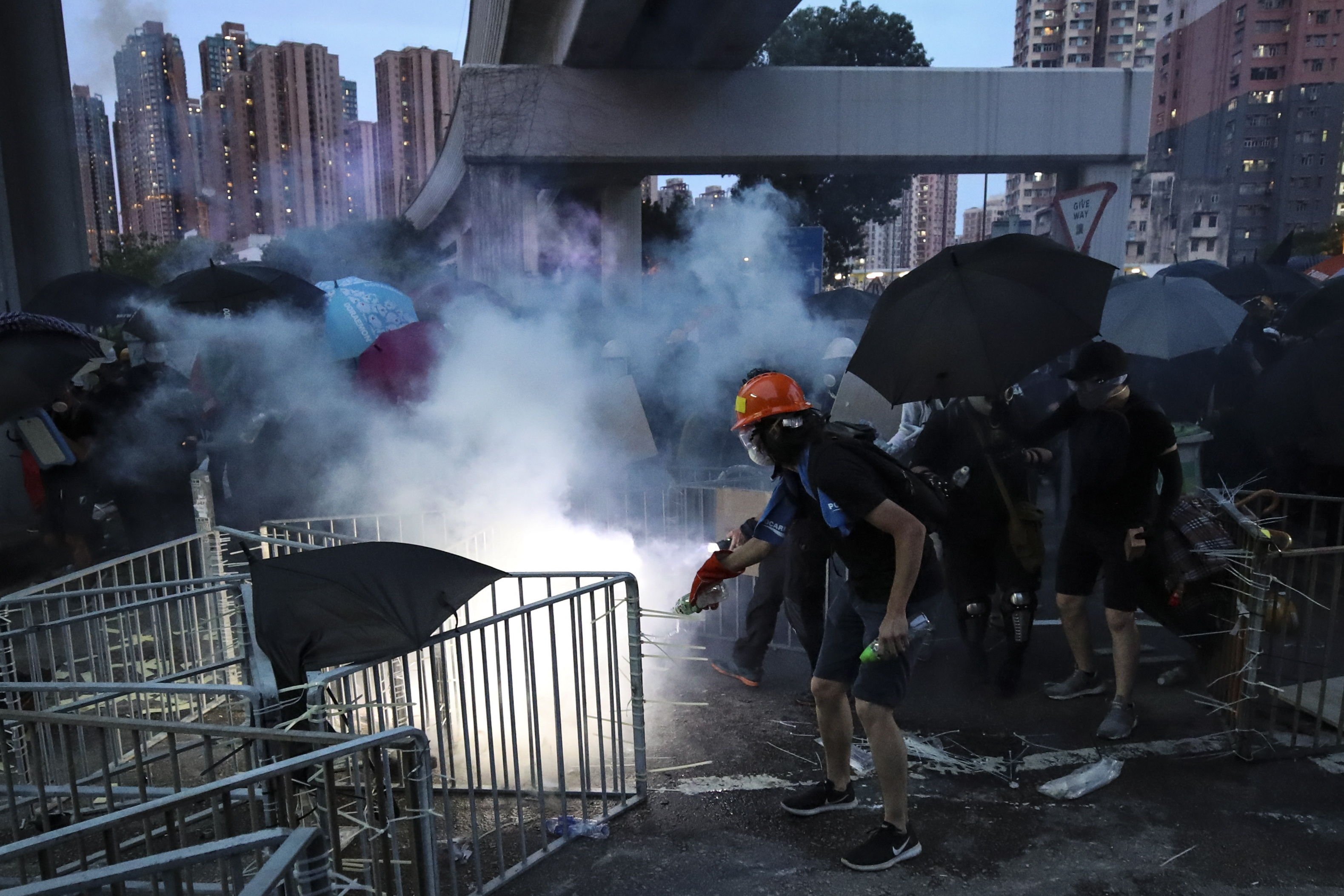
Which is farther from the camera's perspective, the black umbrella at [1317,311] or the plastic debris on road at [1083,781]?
the black umbrella at [1317,311]

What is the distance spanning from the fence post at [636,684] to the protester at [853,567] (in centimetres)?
26

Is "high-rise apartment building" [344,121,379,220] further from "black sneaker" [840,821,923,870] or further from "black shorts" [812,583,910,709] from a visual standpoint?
"black sneaker" [840,821,923,870]

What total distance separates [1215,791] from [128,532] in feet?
25.0

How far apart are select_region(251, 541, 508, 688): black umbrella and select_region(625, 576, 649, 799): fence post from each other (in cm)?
99

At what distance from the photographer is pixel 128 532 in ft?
24.8

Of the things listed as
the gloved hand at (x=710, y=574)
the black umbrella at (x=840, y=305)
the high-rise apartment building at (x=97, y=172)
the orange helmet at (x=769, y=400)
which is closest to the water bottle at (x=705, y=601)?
the gloved hand at (x=710, y=574)

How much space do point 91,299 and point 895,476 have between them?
10.6 m

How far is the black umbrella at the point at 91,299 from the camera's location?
10641mm

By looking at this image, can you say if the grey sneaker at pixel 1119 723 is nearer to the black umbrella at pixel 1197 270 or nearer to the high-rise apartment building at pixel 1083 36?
the black umbrella at pixel 1197 270

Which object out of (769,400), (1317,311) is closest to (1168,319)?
(1317,311)

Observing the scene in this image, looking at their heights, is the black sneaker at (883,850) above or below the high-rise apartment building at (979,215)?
below

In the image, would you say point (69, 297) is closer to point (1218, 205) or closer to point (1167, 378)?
point (1167, 378)

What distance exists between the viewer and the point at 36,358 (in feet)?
20.7

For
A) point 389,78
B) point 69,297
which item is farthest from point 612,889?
point 389,78
